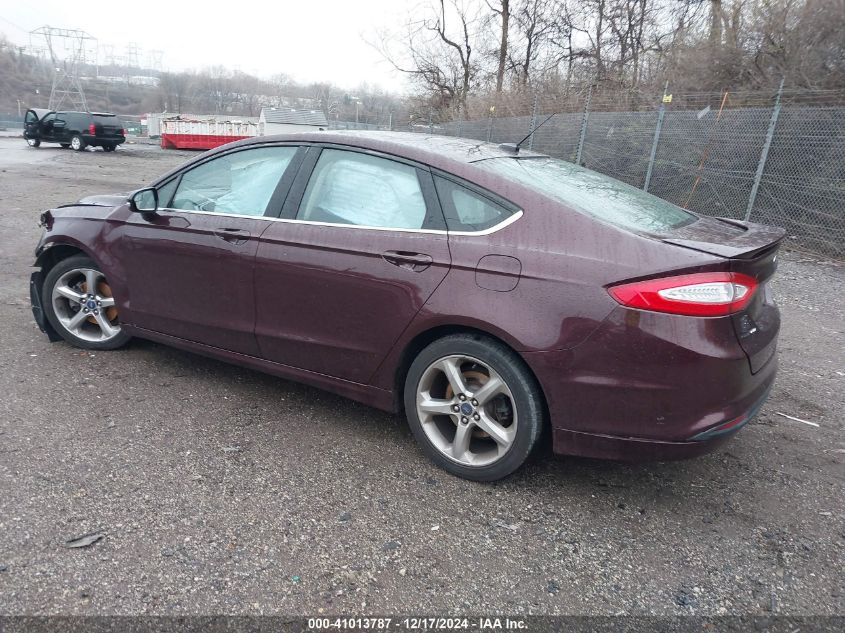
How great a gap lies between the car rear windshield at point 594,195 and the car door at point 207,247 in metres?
1.27

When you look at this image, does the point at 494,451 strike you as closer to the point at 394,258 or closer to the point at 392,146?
the point at 394,258

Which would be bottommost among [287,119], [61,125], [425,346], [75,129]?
[425,346]

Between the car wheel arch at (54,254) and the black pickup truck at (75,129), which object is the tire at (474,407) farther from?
the black pickup truck at (75,129)

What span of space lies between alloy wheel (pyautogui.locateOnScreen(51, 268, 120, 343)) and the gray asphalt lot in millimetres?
418

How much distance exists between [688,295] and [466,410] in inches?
43.2

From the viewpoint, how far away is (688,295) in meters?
2.47

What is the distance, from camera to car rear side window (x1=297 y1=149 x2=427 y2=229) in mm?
3127

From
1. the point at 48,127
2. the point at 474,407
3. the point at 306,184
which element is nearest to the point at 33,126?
the point at 48,127

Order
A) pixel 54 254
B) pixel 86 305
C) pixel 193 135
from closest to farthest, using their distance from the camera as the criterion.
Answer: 1. pixel 86 305
2. pixel 54 254
3. pixel 193 135

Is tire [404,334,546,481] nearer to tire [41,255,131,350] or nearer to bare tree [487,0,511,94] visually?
tire [41,255,131,350]

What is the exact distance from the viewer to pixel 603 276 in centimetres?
257

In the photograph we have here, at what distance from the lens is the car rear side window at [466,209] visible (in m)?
2.89

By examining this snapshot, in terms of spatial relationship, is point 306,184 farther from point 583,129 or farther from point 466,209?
point 583,129

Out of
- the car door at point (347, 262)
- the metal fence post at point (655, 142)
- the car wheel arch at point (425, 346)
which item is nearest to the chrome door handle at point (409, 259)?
the car door at point (347, 262)
